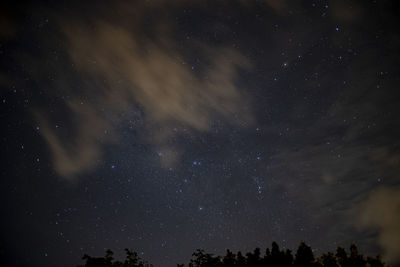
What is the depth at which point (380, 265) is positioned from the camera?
1900 centimetres

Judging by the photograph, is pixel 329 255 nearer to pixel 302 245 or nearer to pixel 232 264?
pixel 302 245

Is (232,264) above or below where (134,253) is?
below

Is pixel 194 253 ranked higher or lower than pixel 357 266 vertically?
higher

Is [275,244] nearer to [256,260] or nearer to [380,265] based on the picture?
[256,260]

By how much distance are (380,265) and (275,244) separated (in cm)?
825

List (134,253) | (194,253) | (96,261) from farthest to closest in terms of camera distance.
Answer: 1. (134,253)
2. (194,253)
3. (96,261)

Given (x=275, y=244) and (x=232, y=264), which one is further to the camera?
(x=232, y=264)

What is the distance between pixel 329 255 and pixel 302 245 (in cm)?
277

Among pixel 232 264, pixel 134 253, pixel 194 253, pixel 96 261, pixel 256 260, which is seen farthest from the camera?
pixel 134 253

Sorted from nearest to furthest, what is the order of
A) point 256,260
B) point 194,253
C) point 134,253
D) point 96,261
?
point 96,261, point 256,260, point 194,253, point 134,253

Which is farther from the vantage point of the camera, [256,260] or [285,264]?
[256,260]

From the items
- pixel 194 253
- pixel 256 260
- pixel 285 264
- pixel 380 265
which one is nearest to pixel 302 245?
pixel 285 264

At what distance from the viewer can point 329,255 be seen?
1908 centimetres

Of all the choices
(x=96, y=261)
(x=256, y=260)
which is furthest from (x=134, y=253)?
(x=256, y=260)
